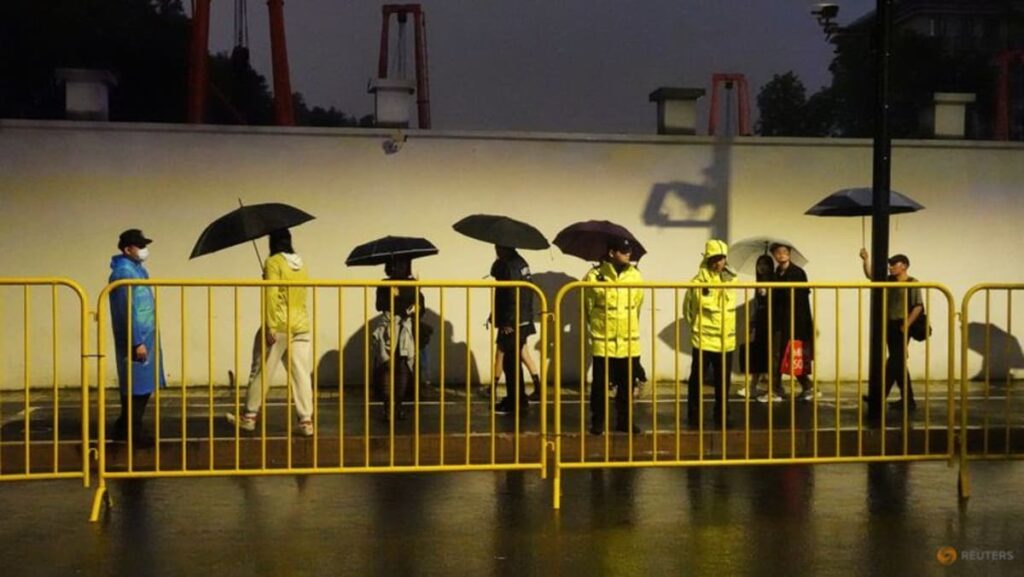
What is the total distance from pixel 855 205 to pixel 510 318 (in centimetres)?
387

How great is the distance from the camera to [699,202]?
13977mm

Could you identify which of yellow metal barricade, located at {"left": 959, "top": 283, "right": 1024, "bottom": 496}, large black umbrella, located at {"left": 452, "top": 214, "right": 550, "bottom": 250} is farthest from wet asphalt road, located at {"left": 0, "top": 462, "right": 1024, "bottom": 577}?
large black umbrella, located at {"left": 452, "top": 214, "right": 550, "bottom": 250}

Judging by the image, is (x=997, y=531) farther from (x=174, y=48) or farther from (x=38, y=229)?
(x=174, y=48)

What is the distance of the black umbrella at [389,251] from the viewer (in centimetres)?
1138

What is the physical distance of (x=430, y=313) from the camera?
13.3 metres

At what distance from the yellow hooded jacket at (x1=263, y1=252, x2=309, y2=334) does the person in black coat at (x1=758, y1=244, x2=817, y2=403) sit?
4.22 meters

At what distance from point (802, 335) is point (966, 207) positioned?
3950mm

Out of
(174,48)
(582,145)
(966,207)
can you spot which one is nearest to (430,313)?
(582,145)

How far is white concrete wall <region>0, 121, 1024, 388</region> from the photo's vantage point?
13.0 m

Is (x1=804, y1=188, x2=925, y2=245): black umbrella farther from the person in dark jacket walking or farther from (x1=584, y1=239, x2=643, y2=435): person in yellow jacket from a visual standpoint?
(x1=584, y1=239, x2=643, y2=435): person in yellow jacket

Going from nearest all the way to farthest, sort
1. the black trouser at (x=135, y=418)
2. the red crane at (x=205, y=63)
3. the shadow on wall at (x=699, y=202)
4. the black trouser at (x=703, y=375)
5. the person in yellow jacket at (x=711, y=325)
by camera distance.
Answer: the black trouser at (x=135, y=418)
the person in yellow jacket at (x=711, y=325)
the black trouser at (x=703, y=375)
the shadow on wall at (x=699, y=202)
the red crane at (x=205, y=63)

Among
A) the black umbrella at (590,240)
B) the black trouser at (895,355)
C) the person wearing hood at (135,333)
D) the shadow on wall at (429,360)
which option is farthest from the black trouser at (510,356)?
the black trouser at (895,355)

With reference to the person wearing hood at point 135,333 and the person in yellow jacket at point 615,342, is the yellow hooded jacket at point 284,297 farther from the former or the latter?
the person in yellow jacket at point 615,342

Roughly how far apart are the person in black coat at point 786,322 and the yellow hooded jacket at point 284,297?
13.8 ft
